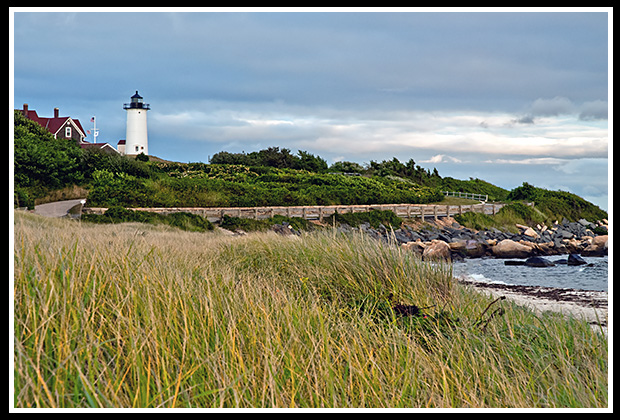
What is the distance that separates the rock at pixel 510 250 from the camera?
68.7 feet

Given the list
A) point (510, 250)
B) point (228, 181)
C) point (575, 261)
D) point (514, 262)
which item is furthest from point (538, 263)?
point (228, 181)

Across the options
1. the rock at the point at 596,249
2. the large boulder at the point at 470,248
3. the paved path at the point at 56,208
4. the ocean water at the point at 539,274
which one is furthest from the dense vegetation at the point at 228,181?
the ocean water at the point at 539,274

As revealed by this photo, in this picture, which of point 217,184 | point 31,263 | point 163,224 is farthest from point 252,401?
point 217,184

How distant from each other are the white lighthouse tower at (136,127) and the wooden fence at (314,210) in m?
16.7

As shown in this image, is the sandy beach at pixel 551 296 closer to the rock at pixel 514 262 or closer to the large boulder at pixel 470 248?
the rock at pixel 514 262

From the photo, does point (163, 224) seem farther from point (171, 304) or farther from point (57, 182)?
point (171, 304)

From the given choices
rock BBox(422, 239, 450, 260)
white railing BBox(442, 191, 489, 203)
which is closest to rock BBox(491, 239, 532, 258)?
rock BBox(422, 239, 450, 260)

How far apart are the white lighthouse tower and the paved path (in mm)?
26991

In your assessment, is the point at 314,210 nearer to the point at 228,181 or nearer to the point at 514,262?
the point at 228,181

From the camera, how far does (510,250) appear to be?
2127cm

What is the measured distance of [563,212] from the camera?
32.5m

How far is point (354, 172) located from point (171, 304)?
39271 mm

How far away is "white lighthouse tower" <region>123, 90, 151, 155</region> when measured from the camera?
35.3m

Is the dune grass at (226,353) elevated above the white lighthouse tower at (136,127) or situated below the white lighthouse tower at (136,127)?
below
